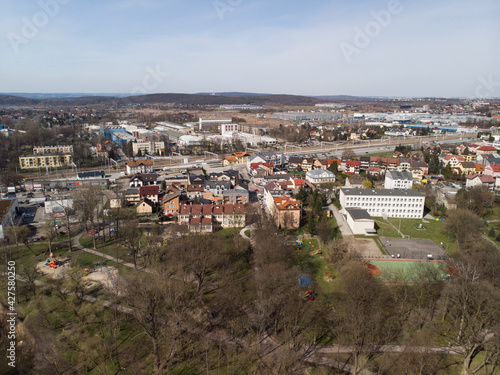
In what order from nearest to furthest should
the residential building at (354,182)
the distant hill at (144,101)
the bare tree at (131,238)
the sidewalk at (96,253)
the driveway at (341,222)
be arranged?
the sidewalk at (96,253) < the bare tree at (131,238) < the driveway at (341,222) < the residential building at (354,182) < the distant hill at (144,101)

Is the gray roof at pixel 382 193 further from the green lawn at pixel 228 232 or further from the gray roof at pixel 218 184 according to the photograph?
the gray roof at pixel 218 184

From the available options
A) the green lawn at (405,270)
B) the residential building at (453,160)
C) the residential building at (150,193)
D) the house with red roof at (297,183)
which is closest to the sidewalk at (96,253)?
the residential building at (150,193)

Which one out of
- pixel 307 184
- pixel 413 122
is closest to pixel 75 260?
pixel 307 184

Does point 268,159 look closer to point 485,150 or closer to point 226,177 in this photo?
point 226,177

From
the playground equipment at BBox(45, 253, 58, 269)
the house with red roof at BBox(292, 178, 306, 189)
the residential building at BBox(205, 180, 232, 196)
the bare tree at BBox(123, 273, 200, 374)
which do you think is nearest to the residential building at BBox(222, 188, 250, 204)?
the residential building at BBox(205, 180, 232, 196)

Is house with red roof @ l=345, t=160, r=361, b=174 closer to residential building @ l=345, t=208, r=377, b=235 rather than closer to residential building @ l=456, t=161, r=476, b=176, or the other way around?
residential building @ l=456, t=161, r=476, b=176

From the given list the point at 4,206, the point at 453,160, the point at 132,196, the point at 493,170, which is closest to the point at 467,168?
the point at 493,170
